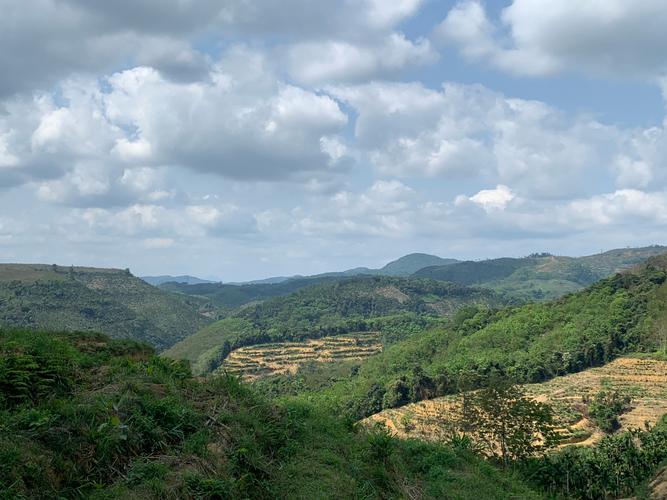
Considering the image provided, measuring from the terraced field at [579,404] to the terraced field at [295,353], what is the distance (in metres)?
53.8

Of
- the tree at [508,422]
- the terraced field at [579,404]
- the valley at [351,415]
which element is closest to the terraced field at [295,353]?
the valley at [351,415]

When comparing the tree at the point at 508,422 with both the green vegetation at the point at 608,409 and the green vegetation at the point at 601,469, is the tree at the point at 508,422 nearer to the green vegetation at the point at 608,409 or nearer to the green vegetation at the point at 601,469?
the green vegetation at the point at 601,469

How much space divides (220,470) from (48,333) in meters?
9.07

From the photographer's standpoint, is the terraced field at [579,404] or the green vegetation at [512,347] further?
the green vegetation at [512,347]

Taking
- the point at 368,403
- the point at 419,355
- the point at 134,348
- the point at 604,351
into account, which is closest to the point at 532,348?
the point at 604,351

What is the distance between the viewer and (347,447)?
16578 millimetres

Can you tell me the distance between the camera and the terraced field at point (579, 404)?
50312 millimetres

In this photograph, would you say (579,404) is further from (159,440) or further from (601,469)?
(159,440)

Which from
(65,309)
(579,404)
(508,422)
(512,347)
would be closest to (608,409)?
(579,404)

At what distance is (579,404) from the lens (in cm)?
5700

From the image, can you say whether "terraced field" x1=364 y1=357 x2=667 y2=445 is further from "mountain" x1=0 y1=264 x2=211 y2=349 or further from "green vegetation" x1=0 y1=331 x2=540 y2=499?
"mountain" x1=0 y1=264 x2=211 y2=349

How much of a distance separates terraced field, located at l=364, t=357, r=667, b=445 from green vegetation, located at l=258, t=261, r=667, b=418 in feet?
7.89

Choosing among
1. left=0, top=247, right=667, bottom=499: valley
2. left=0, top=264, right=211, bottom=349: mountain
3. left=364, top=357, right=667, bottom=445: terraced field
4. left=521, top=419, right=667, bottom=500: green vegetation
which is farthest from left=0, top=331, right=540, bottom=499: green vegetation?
left=0, top=264, right=211, bottom=349: mountain

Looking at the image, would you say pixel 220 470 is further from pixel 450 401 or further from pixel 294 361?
pixel 294 361
